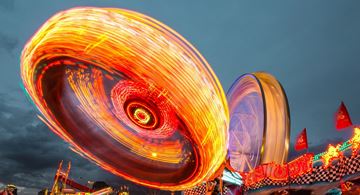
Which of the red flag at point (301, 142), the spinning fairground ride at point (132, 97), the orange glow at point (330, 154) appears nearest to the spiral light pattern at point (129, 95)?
the spinning fairground ride at point (132, 97)

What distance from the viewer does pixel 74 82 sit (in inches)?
570

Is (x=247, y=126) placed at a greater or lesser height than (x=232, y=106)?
lesser

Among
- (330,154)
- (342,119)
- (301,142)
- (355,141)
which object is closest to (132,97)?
(330,154)

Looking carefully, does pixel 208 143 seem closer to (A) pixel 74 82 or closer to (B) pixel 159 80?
(B) pixel 159 80

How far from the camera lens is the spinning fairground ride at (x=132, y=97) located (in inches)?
449

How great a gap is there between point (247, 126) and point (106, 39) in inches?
546

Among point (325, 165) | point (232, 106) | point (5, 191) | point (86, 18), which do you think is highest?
point (232, 106)

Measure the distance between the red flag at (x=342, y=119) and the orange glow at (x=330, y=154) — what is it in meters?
1.40

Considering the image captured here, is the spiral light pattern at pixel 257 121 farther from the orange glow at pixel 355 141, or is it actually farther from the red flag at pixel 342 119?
the orange glow at pixel 355 141

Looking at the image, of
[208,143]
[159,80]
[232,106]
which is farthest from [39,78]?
[232,106]

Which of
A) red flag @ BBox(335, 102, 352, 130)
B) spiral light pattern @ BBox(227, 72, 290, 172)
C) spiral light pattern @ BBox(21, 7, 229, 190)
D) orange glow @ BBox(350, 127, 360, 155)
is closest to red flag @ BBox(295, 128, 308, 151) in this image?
spiral light pattern @ BBox(227, 72, 290, 172)

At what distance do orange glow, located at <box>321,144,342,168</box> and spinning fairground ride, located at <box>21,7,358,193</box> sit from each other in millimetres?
3894

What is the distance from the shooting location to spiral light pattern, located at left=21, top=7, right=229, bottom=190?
1141 cm

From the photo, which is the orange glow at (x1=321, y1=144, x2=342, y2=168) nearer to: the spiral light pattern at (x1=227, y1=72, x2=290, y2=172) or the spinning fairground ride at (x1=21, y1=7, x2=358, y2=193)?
the spinning fairground ride at (x1=21, y1=7, x2=358, y2=193)
